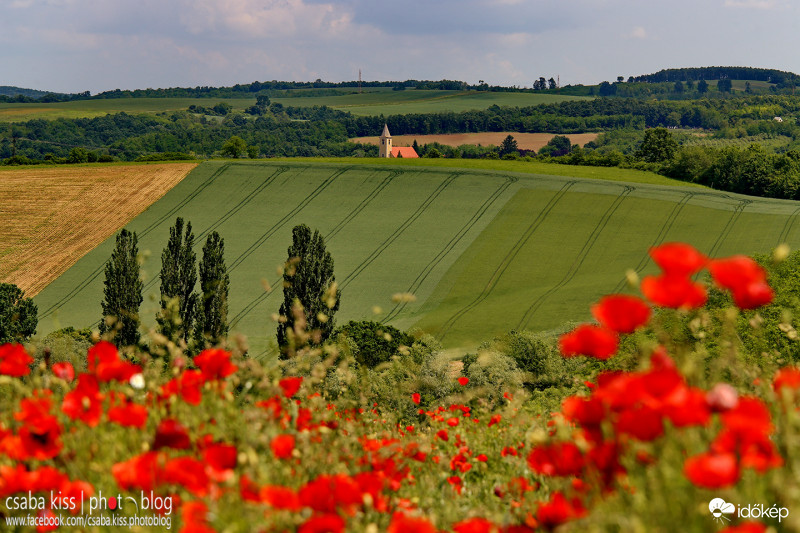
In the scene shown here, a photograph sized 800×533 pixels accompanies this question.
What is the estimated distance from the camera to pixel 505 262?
219 ft

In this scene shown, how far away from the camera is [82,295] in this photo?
209 feet

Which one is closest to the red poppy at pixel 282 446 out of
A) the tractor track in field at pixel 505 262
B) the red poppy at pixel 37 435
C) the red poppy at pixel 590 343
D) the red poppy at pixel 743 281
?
the red poppy at pixel 37 435

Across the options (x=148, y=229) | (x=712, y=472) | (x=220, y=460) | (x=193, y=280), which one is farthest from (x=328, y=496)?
(x=148, y=229)

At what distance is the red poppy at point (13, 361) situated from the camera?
5379mm

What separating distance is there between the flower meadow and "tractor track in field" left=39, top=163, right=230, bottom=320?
148 feet

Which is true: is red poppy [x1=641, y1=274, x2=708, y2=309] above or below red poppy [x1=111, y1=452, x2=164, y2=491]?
above

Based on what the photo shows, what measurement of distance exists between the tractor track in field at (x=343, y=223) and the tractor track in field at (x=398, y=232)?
563 centimetres

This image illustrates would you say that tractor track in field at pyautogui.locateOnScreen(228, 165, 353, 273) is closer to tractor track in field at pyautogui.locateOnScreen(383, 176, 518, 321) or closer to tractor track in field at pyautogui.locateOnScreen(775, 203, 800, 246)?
tractor track in field at pyautogui.locateOnScreen(383, 176, 518, 321)

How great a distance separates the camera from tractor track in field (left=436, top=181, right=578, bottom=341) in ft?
176

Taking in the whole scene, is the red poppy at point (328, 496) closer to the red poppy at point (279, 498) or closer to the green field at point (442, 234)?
the red poppy at point (279, 498)

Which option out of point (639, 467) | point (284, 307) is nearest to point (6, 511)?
point (639, 467)

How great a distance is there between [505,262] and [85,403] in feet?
206

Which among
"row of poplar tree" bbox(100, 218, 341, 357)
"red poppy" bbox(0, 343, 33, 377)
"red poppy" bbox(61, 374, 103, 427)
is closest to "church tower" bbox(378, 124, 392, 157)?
"row of poplar tree" bbox(100, 218, 341, 357)

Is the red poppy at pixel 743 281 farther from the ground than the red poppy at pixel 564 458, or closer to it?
farther from the ground
